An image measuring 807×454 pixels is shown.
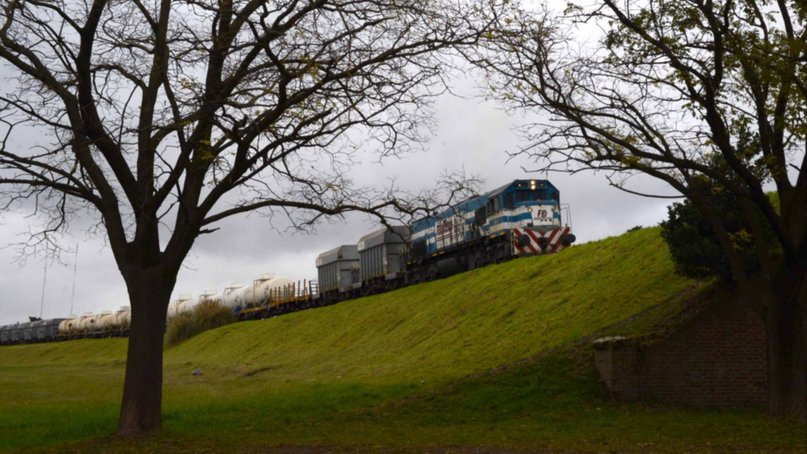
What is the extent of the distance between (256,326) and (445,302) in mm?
23287

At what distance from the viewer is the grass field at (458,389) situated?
47.3 ft

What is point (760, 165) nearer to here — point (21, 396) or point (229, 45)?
point (229, 45)

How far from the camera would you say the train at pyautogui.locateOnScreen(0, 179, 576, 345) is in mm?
36125

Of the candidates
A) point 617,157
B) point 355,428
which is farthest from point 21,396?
point 617,157

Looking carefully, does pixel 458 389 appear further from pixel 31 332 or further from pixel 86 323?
pixel 31 332

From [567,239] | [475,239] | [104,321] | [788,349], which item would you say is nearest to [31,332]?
[104,321]

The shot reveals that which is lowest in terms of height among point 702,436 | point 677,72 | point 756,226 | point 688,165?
point 702,436

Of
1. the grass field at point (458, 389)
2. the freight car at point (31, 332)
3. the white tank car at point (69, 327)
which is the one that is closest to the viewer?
the grass field at point (458, 389)

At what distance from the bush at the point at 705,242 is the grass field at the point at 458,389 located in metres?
1.30

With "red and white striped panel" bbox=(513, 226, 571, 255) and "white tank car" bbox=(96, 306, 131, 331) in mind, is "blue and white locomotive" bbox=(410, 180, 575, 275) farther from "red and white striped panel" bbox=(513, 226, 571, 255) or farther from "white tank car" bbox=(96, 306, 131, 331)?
"white tank car" bbox=(96, 306, 131, 331)

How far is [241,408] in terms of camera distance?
68.8 feet

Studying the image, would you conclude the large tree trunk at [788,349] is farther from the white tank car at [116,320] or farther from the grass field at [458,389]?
the white tank car at [116,320]

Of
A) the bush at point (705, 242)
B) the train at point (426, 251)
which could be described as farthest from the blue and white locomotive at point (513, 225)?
the bush at point (705, 242)

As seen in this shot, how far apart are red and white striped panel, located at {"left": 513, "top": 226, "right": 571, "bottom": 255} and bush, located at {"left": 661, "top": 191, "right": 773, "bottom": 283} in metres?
15.3
